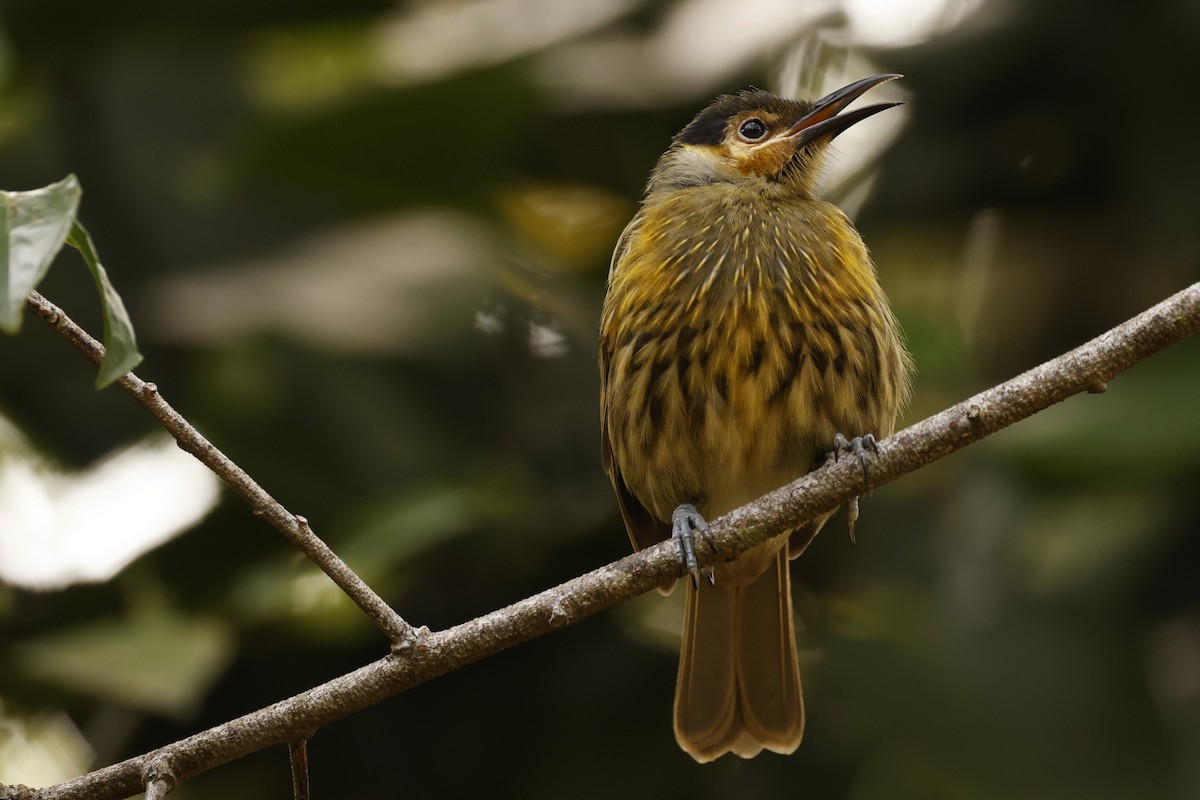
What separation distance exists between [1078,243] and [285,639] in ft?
9.03

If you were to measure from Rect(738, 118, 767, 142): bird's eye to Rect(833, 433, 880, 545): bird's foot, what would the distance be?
954 mm

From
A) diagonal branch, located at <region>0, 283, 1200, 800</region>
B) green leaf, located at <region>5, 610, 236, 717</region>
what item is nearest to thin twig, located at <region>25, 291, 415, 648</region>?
diagonal branch, located at <region>0, 283, 1200, 800</region>

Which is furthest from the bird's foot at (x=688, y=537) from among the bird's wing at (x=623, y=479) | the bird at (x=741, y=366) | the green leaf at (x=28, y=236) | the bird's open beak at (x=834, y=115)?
the green leaf at (x=28, y=236)

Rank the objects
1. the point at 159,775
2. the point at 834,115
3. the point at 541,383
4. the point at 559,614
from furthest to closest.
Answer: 1. the point at 541,383
2. the point at 834,115
3. the point at 559,614
4. the point at 159,775

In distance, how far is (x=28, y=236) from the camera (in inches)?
65.9

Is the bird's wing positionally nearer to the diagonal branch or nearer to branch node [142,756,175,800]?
the diagonal branch

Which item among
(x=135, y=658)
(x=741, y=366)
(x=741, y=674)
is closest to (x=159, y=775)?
(x=135, y=658)

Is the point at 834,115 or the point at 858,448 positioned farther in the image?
the point at 834,115

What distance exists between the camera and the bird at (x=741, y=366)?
3441mm

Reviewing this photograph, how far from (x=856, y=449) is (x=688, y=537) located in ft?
1.30

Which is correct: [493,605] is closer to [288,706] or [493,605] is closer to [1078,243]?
[288,706]

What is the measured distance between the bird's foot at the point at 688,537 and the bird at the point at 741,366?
0.01 m

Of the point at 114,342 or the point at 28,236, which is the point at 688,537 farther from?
the point at 28,236

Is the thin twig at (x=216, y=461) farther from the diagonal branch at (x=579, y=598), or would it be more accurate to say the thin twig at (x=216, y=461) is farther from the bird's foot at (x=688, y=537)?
the bird's foot at (x=688, y=537)
